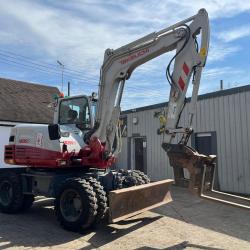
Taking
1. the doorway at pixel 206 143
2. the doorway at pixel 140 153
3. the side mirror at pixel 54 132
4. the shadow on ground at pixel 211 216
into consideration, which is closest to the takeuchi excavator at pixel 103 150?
the side mirror at pixel 54 132

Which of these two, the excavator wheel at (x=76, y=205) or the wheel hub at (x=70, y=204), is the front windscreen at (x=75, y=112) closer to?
the excavator wheel at (x=76, y=205)

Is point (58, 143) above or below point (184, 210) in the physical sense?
above

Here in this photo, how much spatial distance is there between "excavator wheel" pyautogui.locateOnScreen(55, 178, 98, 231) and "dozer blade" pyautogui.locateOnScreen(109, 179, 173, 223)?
0.43 meters

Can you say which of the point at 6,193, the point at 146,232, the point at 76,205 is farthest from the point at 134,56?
the point at 6,193

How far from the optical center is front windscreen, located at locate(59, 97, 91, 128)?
8949 millimetres

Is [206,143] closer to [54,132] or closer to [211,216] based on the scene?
[211,216]

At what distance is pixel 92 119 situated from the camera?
8.84 meters

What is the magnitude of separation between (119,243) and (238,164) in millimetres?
6790

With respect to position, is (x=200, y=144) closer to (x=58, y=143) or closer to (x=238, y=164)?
(x=238, y=164)

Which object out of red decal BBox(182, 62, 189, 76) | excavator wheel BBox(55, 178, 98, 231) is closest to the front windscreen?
excavator wheel BBox(55, 178, 98, 231)

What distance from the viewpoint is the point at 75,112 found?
9172 millimetres

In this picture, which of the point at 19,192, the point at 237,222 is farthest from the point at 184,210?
the point at 19,192

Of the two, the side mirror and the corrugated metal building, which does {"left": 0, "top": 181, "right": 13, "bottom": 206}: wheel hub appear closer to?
the side mirror

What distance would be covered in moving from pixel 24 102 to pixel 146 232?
15539 millimetres
